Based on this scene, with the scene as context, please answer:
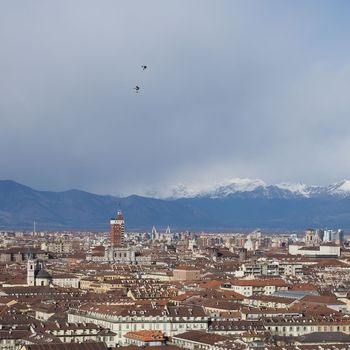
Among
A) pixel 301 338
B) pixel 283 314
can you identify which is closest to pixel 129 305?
pixel 283 314

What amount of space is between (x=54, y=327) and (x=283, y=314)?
1967 cm

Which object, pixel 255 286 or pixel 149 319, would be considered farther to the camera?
pixel 255 286

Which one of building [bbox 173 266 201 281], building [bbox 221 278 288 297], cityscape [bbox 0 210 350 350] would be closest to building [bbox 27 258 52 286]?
cityscape [bbox 0 210 350 350]

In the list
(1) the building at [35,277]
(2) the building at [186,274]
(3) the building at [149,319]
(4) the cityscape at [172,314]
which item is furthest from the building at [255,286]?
(3) the building at [149,319]

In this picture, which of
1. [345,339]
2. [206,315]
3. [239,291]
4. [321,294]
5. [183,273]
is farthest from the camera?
[183,273]

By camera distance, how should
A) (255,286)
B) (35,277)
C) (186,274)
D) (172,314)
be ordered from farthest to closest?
(186,274), (35,277), (255,286), (172,314)

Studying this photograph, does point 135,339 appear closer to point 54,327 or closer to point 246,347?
point 54,327

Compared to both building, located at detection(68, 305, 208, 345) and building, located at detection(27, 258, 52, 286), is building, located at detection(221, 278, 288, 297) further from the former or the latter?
building, located at detection(68, 305, 208, 345)

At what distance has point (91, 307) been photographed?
9069cm

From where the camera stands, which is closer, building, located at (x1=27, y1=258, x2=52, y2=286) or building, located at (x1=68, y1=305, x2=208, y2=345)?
building, located at (x1=68, y1=305, x2=208, y2=345)

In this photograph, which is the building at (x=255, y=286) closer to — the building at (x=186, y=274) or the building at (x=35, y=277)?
the building at (x=186, y=274)

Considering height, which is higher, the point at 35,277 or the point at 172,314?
the point at 35,277

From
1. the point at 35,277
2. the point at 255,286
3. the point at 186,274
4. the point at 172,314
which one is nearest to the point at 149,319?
the point at 172,314

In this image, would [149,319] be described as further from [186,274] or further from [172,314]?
[186,274]
